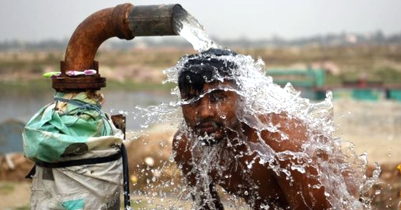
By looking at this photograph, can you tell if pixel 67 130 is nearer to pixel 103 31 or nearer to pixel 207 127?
pixel 103 31

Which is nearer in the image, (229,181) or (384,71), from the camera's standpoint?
(229,181)

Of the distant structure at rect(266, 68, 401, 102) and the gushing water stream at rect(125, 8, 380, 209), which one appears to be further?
the distant structure at rect(266, 68, 401, 102)

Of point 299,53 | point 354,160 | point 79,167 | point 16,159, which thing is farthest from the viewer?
point 299,53

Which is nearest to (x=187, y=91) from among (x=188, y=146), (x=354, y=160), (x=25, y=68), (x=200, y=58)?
(x=200, y=58)

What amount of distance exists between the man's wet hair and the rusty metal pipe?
1.12ft

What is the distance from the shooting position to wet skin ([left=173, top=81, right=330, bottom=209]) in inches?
118

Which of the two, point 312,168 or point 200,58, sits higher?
point 200,58

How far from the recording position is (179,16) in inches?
133

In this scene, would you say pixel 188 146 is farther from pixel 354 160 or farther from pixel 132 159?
pixel 132 159

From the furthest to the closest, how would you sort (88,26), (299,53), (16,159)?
1. (299,53)
2. (16,159)
3. (88,26)

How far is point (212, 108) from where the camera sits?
2982 mm

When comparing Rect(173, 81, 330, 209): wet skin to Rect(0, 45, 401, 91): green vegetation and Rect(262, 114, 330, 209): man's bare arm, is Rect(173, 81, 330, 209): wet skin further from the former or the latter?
Rect(0, 45, 401, 91): green vegetation

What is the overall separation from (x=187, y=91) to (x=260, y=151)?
431 mm

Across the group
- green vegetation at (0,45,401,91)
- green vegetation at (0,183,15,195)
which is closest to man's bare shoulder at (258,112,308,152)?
green vegetation at (0,183,15,195)
